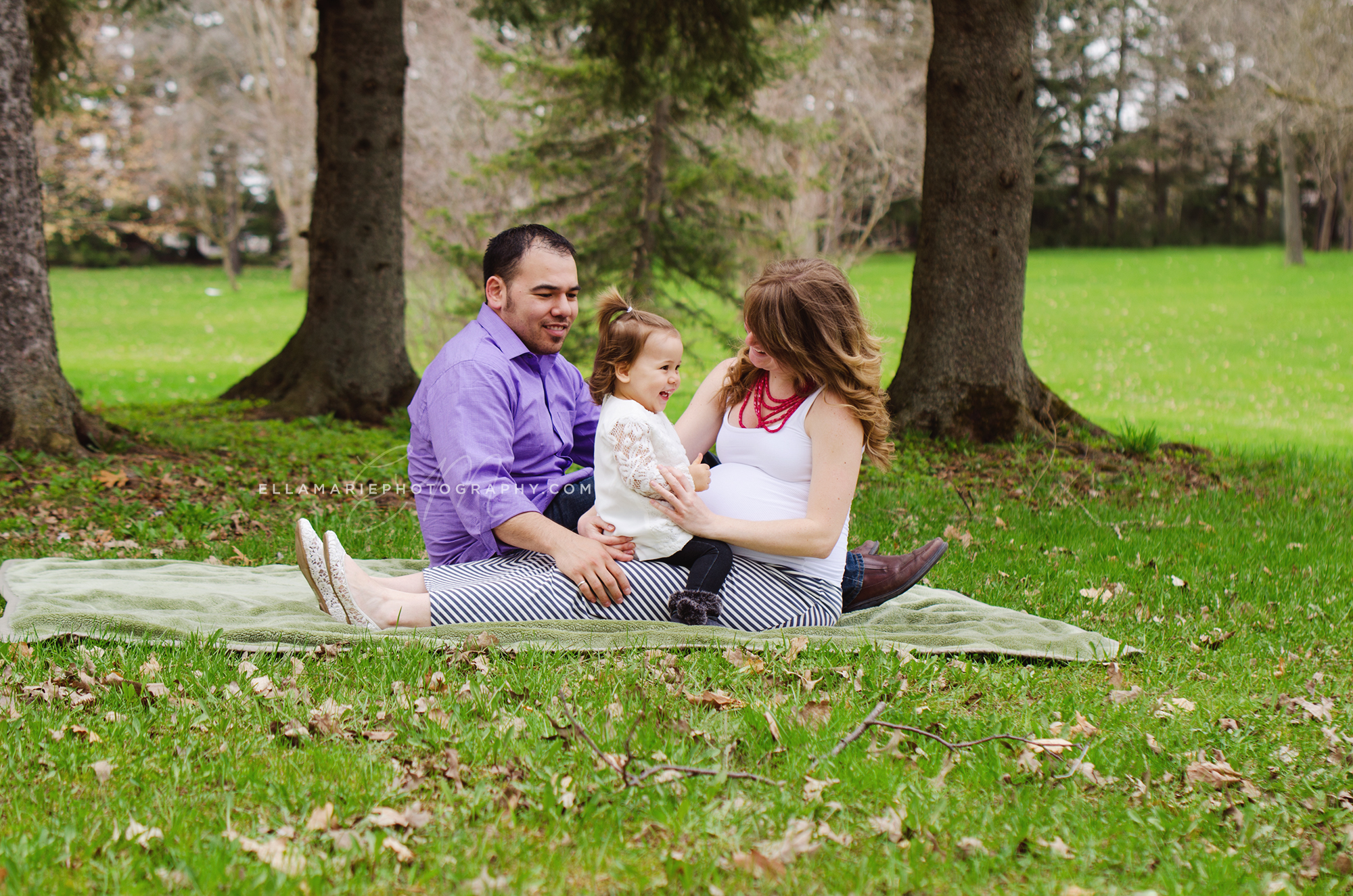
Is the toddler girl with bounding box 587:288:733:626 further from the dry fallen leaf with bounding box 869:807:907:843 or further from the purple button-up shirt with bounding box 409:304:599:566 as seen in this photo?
the dry fallen leaf with bounding box 869:807:907:843

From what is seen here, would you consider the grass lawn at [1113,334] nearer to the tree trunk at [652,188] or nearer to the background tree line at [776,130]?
the tree trunk at [652,188]

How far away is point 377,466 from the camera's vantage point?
7.75 m

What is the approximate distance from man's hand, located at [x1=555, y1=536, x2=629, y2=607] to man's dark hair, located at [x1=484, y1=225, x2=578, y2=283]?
1154mm

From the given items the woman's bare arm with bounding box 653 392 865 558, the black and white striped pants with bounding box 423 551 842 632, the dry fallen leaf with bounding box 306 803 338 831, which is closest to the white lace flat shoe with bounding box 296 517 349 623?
the black and white striped pants with bounding box 423 551 842 632

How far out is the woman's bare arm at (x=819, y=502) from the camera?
3.91 meters

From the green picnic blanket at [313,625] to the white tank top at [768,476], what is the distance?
1.50 feet

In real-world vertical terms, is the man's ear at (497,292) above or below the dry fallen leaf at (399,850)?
above

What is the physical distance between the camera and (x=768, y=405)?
13.5 feet

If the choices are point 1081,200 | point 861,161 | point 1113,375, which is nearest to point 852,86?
point 861,161

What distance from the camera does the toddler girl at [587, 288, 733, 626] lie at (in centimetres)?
386

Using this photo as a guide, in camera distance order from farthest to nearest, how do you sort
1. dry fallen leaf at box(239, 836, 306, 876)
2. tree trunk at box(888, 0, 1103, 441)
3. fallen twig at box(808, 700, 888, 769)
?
tree trunk at box(888, 0, 1103, 441), fallen twig at box(808, 700, 888, 769), dry fallen leaf at box(239, 836, 306, 876)

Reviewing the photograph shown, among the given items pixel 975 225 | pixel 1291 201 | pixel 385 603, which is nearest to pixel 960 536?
pixel 975 225

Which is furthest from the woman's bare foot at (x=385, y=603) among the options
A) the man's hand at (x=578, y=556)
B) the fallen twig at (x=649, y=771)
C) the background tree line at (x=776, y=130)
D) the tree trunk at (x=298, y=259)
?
the tree trunk at (x=298, y=259)

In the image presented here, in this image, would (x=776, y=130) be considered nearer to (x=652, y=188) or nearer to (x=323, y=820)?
(x=652, y=188)
